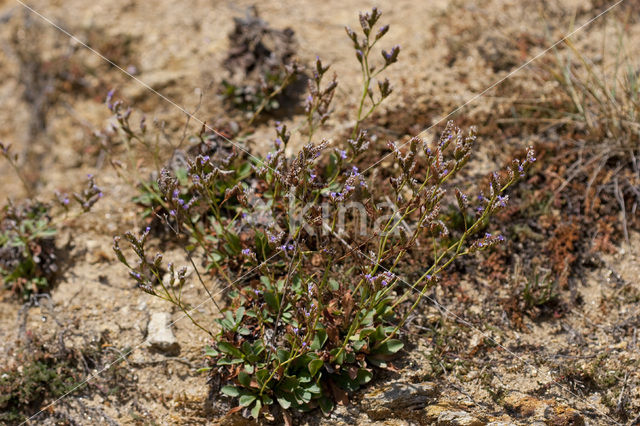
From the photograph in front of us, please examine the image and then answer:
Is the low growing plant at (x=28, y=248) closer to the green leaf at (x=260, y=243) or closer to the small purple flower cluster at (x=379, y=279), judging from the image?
the green leaf at (x=260, y=243)

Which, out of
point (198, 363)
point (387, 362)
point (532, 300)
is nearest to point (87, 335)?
point (198, 363)

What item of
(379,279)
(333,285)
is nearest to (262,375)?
(333,285)

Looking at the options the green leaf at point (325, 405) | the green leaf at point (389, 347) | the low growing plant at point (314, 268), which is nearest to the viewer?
the low growing plant at point (314, 268)

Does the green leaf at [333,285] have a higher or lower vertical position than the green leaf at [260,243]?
lower

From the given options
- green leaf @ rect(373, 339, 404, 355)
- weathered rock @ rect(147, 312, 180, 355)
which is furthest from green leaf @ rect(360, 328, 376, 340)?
weathered rock @ rect(147, 312, 180, 355)

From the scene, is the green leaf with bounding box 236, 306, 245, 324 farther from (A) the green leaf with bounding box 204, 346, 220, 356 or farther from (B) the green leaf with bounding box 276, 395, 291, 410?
(B) the green leaf with bounding box 276, 395, 291, 410

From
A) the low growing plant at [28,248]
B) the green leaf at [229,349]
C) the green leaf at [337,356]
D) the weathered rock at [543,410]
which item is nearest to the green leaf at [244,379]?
the green leaf at [229,349]

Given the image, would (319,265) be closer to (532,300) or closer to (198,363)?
(198,363)
